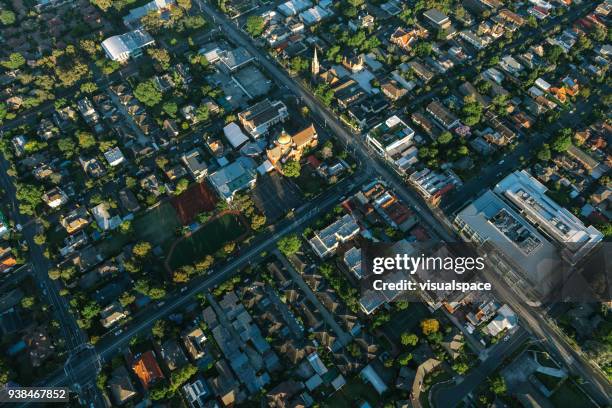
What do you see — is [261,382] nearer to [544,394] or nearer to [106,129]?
[544,394]

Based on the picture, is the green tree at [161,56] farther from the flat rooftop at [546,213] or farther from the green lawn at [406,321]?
the flat rooftop at [546,213]

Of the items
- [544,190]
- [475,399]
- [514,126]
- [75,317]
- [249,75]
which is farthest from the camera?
[249,75]

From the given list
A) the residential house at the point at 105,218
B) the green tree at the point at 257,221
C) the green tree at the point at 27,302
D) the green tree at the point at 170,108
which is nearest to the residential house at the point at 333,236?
the green tree at the point at 257,221

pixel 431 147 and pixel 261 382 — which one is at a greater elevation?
pixel 431 147

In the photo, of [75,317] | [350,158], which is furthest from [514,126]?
[75,317]

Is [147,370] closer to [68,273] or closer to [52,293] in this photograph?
[68,273]

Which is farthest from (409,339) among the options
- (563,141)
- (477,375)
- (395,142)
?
(563,141)

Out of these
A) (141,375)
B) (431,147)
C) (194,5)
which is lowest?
(141,375)
